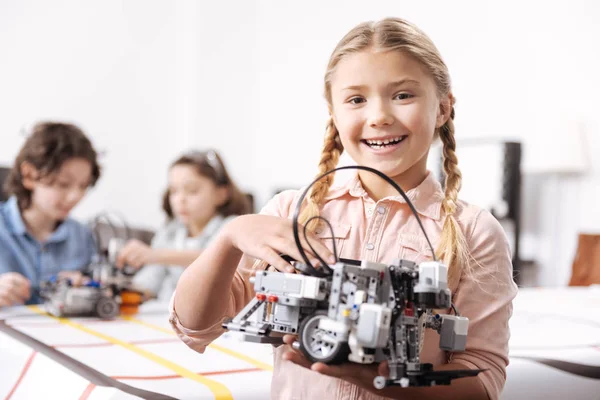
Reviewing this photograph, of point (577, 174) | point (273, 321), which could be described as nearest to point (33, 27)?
point (577, 174)

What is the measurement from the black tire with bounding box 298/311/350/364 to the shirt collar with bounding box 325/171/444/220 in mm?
297

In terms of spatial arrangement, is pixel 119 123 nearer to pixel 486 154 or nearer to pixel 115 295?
pixel 486 154

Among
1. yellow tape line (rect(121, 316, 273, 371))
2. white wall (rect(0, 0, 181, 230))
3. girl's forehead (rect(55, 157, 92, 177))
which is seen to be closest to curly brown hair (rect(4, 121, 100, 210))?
girl's forehead (rect(55, 157, 92, 177))

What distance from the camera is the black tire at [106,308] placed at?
149 cm

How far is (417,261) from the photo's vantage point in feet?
2.70

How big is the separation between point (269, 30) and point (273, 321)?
4244 millimetres

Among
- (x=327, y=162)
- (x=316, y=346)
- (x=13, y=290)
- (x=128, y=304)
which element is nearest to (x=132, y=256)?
(x=128, y=304)

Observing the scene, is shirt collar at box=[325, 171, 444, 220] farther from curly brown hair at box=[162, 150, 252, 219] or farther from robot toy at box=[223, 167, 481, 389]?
curly brown hair at box=[162, 150, 252, 219]

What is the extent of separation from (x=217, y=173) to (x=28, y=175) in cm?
62

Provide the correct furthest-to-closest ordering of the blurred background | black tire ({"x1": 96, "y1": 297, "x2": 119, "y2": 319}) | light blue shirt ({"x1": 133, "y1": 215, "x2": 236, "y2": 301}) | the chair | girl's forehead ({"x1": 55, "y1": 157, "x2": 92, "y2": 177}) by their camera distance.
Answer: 1. the blurred background
2. the chair
3. light blue shirt ({"x1": 133, "y1": 215, "x2": 236, "y2": 301})
4. girl's forehead ({"x1": 55, "y1": 157, "x2": 92, "y2": 177})
5. black tire ({"x1": 96, "y1": 297, "x2": 119, "y2": 319})

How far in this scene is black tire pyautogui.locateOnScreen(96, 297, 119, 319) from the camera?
1.49 meters

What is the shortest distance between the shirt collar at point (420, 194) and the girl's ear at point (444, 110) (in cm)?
8

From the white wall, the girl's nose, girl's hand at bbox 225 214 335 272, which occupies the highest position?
the white wall

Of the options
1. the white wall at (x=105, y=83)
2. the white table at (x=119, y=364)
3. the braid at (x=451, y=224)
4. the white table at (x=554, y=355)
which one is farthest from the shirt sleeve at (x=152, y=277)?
the white wall at (x=105, y=83)
